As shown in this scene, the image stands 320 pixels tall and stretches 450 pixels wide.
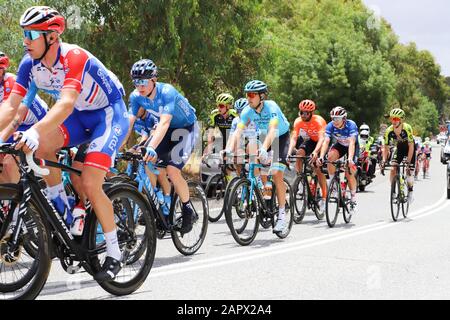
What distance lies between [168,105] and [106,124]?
213cm

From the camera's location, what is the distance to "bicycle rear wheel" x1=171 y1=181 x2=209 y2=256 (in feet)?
27.0

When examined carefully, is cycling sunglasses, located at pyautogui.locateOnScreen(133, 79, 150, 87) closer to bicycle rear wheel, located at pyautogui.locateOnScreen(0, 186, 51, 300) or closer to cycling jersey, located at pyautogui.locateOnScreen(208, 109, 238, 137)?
bicycle rear wheel, located at pyautogui.locateOnScreen(0, 186, 51, 300)

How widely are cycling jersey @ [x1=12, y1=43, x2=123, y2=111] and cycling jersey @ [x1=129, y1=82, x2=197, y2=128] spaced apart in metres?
2.02

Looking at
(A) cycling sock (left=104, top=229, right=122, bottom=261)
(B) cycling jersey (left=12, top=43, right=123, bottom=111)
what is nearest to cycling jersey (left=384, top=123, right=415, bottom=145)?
(B) cycling jersey (left=12, top=43, right=123, bottom=111)

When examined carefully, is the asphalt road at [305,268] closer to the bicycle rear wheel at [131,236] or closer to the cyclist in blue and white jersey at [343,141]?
the bicycle rear wheel at [131,236]

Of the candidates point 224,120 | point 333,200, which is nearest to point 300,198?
point 333,200

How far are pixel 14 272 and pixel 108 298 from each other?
0.93 m

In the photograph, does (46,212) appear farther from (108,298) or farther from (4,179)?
(4,179)

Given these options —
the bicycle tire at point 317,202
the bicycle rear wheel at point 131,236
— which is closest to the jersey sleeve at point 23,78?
the bicycle rear wheel at point 131,236

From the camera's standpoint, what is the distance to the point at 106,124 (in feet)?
19.3

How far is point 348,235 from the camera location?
10562 mm

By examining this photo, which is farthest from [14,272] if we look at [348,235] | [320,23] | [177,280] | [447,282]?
[320,23]

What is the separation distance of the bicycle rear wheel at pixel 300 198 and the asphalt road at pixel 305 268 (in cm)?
35
